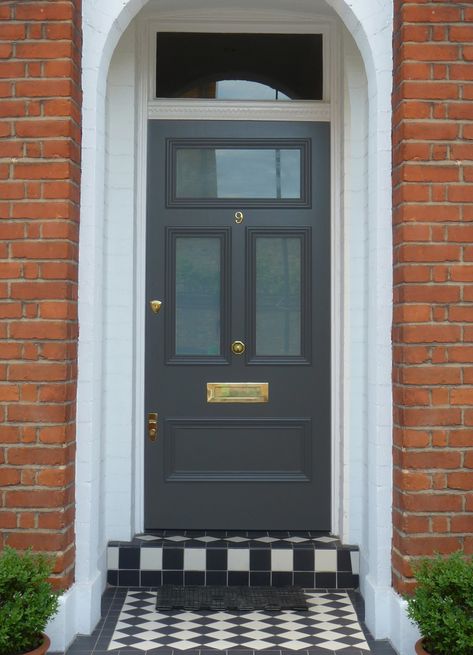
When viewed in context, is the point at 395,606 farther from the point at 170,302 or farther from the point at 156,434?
the point at 170,302

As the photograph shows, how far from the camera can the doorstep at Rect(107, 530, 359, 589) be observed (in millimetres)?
4480

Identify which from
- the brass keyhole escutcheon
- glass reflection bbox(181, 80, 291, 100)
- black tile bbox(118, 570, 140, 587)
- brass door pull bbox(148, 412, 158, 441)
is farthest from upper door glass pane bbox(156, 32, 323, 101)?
black tile bbox(118, 570, 140, 587)

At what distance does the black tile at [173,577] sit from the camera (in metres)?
4.50

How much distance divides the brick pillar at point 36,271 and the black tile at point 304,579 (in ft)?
4.20

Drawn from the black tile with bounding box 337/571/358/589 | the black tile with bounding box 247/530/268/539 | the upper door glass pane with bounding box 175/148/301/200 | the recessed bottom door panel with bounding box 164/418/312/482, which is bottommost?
the black tile with bounding box 337/571/358/589

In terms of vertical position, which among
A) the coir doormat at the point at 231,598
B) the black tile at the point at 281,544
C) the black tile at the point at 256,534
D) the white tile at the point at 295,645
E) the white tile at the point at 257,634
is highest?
the black tile at the point at 256,534

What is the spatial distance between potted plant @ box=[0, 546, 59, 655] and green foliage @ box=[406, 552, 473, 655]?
4.63ft

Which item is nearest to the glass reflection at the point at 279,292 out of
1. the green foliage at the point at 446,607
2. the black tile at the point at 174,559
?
the black tile at the point at 174,559

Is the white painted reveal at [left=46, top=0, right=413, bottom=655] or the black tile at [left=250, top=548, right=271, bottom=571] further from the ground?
the white painted reveal at [left=46, top=0, right=413, bottom=655]

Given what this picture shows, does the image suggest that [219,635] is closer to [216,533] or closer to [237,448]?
[216,533]

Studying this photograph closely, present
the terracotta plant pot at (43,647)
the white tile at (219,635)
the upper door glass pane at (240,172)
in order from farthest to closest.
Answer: the upper door glass pane at (240,172)
the white tile at (219,635)
the terracotta plant pot at (43,647)

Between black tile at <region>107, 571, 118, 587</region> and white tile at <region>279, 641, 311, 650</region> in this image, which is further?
black tile at <region>107, 571, 118, 587</region>

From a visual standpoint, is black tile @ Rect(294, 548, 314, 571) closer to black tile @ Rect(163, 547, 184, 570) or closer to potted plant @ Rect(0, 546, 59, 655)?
black tile @ Rect(163, 547, 184, 570)

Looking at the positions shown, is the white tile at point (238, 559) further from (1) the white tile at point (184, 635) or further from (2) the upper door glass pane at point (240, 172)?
(2) the upper door glass pane at point (240, 172)
